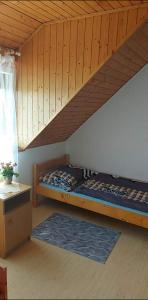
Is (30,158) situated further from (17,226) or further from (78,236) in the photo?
(78,236)

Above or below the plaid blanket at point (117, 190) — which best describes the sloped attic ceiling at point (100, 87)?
above

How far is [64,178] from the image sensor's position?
3.44m

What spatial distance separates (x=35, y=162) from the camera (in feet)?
12.0

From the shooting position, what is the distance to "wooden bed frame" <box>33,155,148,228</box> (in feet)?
9.26

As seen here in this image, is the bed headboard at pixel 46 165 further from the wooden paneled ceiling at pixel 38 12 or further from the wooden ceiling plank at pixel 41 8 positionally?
the wooden ceiling plank at pixel 41 8

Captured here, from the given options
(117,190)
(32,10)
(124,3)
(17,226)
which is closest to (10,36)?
(32,10)

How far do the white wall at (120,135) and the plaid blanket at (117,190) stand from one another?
513 millimetres

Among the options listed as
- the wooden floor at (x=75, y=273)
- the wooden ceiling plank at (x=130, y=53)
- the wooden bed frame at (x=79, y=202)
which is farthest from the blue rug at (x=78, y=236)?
the wooden ceiling plank at (x=130, y=53)

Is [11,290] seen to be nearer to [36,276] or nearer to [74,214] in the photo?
[36,276]

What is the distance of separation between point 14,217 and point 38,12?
6.82 ft

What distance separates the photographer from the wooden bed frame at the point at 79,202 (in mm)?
2822

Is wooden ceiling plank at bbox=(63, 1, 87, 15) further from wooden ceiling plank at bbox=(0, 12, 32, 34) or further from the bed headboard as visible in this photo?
the bed headboard

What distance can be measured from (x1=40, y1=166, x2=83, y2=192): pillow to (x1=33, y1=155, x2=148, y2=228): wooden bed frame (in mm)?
94

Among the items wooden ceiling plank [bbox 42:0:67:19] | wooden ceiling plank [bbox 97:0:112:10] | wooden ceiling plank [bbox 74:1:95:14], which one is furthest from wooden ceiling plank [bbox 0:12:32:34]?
wooden ceiling plank [bbox 97:0:112:10]
